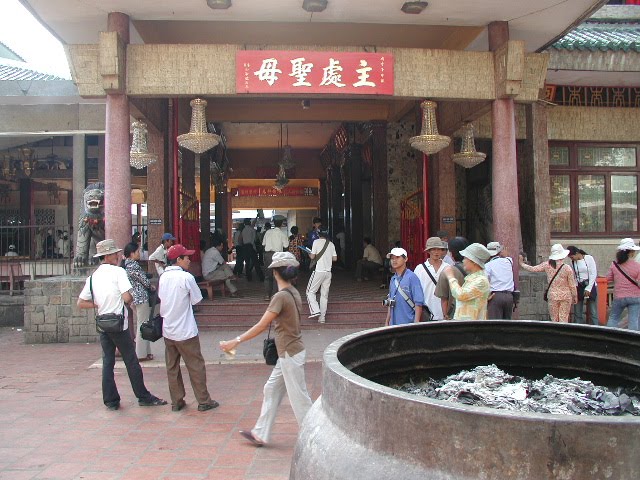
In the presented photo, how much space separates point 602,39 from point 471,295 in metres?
8.45

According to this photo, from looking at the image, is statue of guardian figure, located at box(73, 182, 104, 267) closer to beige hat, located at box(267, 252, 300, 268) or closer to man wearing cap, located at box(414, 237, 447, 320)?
man wearing cap, located at box(414, 237, 447, 320)

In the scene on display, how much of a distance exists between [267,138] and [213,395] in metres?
13.7

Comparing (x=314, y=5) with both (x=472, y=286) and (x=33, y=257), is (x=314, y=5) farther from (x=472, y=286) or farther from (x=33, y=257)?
(x=33, y=257)

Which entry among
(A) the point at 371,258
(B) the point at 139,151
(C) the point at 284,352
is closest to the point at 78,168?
(B) the point at 139,151

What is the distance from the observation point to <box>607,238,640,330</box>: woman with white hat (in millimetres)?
7508

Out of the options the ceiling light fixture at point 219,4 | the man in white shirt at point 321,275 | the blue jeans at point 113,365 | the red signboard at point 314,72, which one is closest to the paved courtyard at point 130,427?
the blue jeans at point 113,365

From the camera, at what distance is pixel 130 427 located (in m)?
5.08

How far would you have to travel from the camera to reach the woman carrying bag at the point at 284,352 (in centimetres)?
443

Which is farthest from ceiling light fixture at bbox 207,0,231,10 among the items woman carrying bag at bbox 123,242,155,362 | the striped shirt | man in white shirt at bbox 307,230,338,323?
the striped shirt

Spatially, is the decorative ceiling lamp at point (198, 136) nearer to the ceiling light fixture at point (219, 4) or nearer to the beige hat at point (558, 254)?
the ceiling light fixture at point (219, 4)

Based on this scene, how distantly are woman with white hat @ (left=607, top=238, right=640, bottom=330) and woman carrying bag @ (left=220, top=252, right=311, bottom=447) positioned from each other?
16.4 ft

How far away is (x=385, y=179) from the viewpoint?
1360 centimetres

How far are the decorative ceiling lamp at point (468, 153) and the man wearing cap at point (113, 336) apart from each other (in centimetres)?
621

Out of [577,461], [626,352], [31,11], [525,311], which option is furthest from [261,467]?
[31,11]
